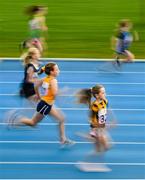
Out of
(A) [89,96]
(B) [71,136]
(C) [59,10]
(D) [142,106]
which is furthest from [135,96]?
(C) [59,10]

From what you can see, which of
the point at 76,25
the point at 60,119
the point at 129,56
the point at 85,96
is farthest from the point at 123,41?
the point at 76,25

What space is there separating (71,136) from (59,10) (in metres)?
12.3

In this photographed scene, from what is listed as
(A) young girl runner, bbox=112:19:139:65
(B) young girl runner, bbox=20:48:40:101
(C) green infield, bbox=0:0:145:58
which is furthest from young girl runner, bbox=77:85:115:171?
(C) green infield, bbox=0:0:145:58

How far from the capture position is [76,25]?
20594 mm

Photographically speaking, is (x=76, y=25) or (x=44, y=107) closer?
(x=44, y=107)

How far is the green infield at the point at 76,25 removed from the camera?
1739cm

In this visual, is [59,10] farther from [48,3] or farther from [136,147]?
[136,147]

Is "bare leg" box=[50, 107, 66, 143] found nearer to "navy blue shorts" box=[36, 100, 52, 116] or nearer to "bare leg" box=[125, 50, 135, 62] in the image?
"navy blue shorts" box=[36, 100, 52, 116]

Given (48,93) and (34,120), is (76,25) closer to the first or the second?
(34,120)

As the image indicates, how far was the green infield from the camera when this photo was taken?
57.1 ft

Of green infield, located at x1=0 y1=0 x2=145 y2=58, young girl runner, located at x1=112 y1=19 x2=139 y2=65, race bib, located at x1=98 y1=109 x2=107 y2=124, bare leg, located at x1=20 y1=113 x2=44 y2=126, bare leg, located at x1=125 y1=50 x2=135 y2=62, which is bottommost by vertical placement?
race bib, located at x1=98 y1=109 x2=107 y2=124

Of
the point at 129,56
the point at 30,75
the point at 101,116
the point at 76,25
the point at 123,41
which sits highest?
the point at 76,25

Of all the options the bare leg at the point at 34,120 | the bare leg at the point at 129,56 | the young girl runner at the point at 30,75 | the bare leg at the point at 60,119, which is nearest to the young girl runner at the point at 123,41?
the bare leg at the point at 129,56

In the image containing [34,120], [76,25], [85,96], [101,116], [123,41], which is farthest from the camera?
[76,25]
